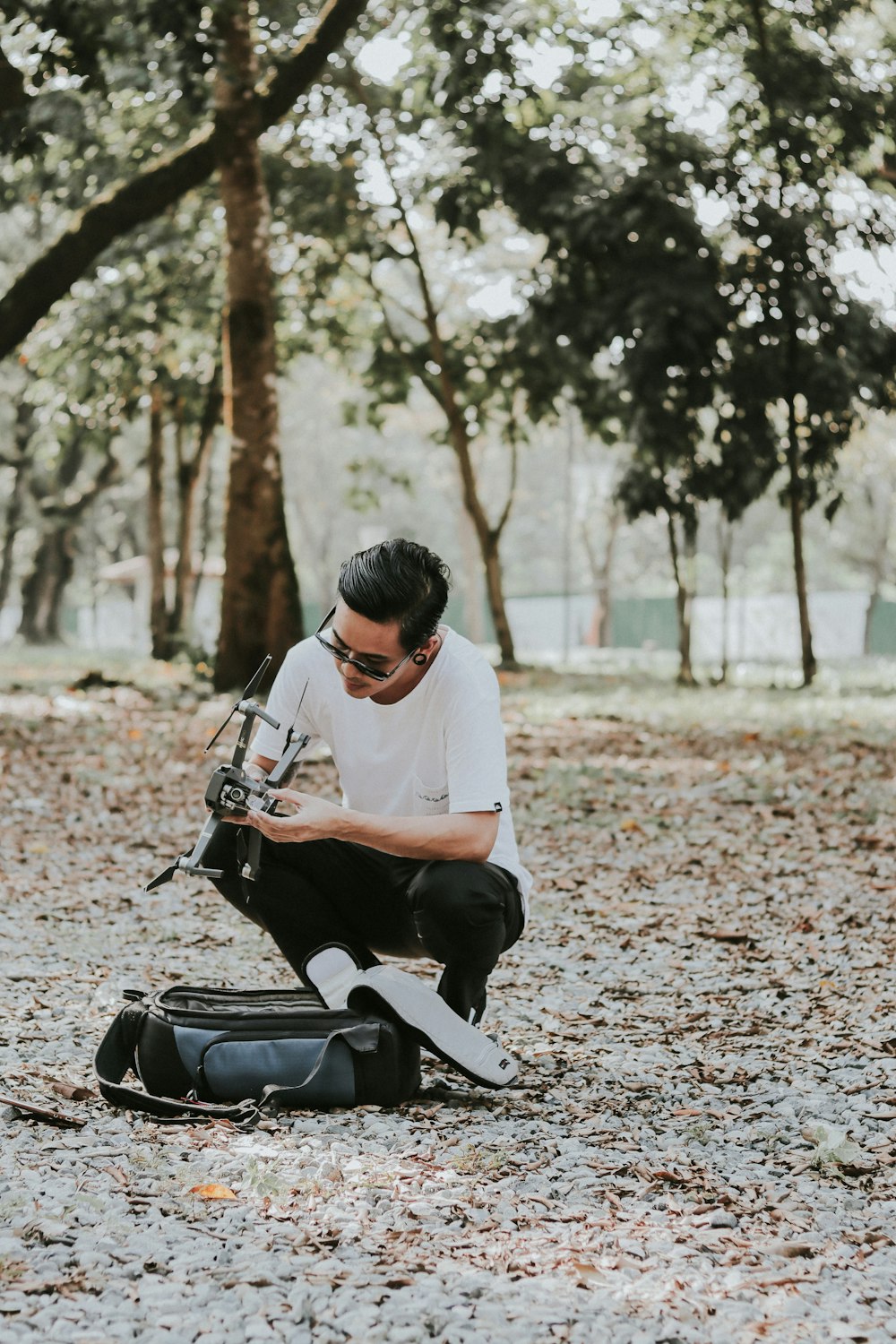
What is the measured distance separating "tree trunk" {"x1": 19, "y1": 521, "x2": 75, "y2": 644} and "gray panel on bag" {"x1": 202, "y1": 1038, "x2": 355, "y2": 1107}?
3437cm

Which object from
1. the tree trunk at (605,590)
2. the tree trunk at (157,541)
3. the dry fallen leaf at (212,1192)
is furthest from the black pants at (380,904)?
the tree trunk at (605,590)

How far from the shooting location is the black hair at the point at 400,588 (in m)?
3.53

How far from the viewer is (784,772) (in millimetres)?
9836

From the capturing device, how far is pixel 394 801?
12.8 feet

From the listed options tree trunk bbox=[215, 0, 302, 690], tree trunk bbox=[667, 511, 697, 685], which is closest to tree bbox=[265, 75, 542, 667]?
tree trunk bbox=[667, 511, 697, 685]

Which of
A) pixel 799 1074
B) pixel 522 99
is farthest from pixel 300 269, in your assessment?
pixel 799 1074

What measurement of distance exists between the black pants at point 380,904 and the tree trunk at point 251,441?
363 inches

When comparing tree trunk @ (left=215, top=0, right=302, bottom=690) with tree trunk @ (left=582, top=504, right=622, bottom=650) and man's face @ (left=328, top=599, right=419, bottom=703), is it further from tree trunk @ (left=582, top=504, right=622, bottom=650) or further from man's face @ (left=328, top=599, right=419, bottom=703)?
tree trunk @ (left=582, top=504, right=622, bottom=650)

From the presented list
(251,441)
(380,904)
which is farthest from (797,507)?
(380,904)

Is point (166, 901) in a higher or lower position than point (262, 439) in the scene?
lower

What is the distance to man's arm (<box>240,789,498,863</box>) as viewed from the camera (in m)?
3.45

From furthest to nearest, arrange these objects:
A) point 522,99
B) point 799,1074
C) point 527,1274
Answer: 1. point 522,99
2. point 799,1074
3. point 527,1274

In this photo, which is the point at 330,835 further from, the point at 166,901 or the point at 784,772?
the point at 784,772

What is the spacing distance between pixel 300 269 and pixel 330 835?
58.4 feet
